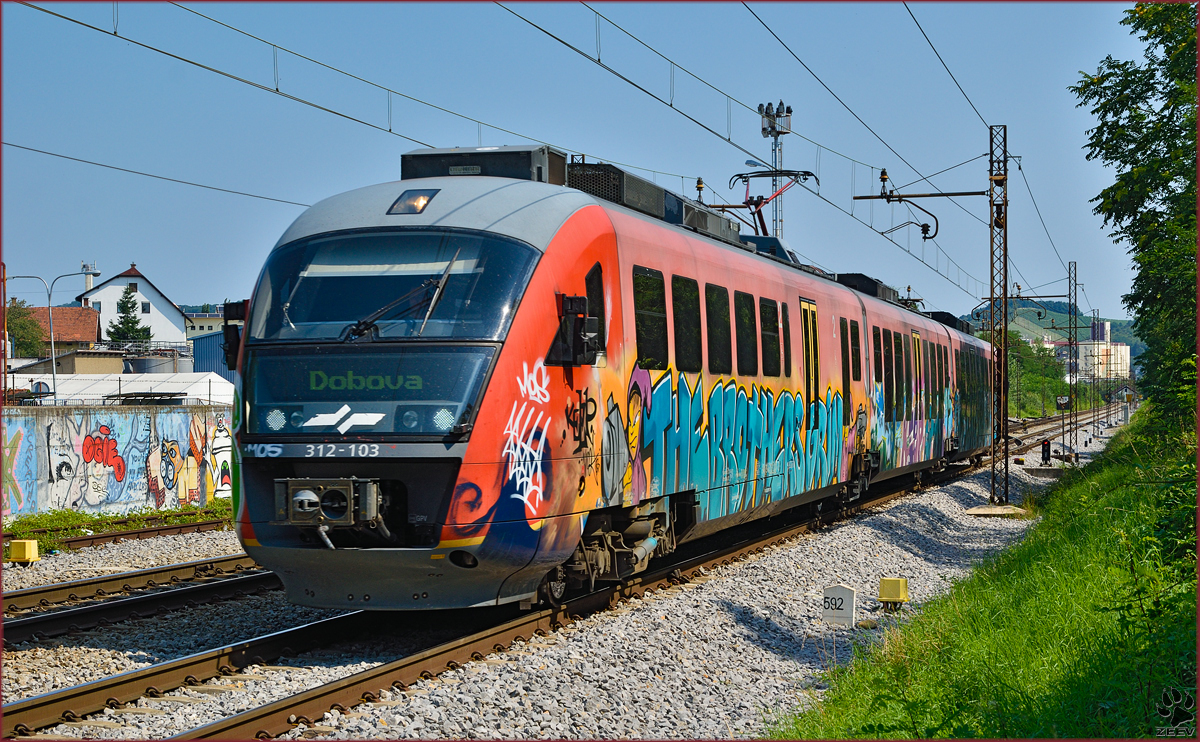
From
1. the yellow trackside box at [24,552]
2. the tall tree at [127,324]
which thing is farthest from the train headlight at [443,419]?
the tall tree at [127,324]

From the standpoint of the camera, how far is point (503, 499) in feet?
→ 26.7

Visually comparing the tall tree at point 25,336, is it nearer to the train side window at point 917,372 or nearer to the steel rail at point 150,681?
the train side window at point 917,372

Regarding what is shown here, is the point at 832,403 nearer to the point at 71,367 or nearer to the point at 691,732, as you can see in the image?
the point at 691,732

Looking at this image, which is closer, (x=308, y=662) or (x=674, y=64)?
(x=308, y=662)

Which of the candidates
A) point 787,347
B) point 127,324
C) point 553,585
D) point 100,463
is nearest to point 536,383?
point 553,585

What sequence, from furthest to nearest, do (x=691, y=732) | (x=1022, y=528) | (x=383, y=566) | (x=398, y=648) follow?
1. (x=1022, y=528)
2. (x=398, y=648)
3. (x=383, y=566)
4. (x=691, y=732)

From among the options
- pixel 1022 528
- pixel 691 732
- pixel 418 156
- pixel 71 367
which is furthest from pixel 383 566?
pixel 71 367

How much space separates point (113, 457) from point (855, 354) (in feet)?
44.6

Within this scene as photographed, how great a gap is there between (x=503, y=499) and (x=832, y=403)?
9434 mm

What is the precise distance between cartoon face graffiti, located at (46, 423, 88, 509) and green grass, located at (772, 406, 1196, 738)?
15.6 m

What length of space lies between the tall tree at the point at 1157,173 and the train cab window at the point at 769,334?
5766 millimetres

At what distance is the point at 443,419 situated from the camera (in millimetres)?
7902

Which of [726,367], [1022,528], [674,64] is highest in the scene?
[674,64]

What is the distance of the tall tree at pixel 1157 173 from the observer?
16.8 metres
